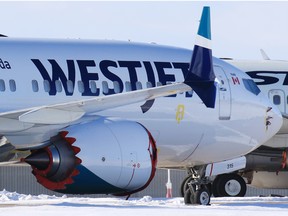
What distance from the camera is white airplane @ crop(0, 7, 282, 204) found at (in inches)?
817

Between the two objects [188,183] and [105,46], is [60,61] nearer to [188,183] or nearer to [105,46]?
[105,46]

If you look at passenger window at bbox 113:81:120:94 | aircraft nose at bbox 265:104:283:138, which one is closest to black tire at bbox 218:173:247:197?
aircraft nose at bbox 265:104:283:138

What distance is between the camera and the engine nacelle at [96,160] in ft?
67.6

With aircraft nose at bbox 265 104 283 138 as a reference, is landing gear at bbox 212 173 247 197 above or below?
below

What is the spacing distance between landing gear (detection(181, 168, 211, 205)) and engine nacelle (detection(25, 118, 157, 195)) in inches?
179

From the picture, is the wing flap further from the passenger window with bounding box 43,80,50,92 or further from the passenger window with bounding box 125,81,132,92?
the passenger window with bounding box 125,81,132,92

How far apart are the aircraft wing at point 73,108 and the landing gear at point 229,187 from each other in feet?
45.0

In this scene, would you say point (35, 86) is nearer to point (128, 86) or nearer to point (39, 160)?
point (128, 86)

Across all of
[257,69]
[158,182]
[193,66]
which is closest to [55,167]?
[193,66]

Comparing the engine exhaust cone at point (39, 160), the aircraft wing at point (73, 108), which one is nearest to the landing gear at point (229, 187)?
the aircraft wing at point (73, 108)

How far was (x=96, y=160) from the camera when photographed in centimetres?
2062

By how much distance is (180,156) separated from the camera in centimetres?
2586

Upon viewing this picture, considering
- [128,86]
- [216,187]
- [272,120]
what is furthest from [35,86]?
[216,187]

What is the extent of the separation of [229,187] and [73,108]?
1434 centimetres
